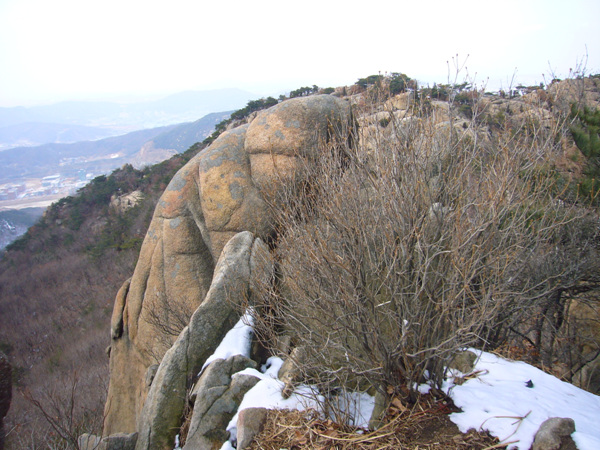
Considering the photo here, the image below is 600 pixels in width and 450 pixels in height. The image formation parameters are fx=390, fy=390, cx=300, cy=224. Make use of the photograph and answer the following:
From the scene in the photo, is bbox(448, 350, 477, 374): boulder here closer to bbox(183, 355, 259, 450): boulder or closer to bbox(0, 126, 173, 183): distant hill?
bbox(183, 355, 259, 450): boulder

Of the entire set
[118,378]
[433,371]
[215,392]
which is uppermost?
[433,371]

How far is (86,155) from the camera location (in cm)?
11544

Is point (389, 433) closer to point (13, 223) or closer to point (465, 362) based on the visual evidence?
point (465, 362)

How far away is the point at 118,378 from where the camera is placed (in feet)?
32.7

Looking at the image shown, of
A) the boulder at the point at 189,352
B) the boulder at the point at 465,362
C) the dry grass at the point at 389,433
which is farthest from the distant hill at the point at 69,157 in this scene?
the boulder at the point at 465,362

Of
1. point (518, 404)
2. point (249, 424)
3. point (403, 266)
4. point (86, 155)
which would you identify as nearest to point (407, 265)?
point (403, 266)

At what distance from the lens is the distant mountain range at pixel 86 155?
90287 millimetres

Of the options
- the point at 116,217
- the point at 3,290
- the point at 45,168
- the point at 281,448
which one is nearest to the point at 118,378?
the point at 281,448

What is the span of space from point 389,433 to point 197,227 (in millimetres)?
6815

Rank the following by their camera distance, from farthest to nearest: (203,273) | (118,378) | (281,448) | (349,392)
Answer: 1. (118,378)
2. (203,273)
3. (349,392)
4. (281,448)

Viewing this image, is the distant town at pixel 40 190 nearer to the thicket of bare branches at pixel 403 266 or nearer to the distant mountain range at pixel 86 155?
the distant mountain range at pixel 86 155

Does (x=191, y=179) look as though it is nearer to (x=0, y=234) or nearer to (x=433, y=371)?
(x=433, y=371)

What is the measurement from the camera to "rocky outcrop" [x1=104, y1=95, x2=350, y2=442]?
26.9 feet

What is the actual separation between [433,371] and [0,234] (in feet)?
273
